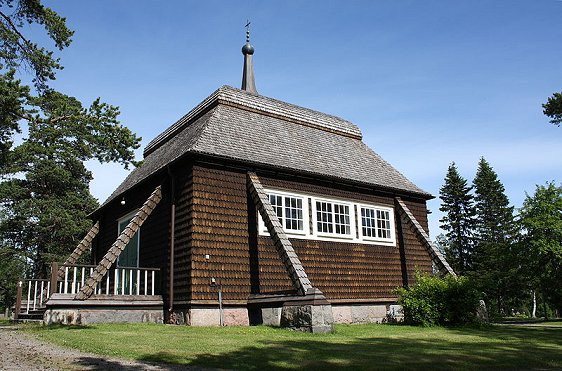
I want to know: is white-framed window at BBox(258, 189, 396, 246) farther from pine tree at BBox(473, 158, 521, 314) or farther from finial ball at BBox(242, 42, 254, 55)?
pine tree at BBox(473, 158, 521, 314)

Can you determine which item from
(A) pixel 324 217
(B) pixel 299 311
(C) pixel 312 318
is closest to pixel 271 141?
(A) pixel 324 217

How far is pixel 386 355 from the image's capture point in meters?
A: 8.13

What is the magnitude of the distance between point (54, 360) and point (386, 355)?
535 cm

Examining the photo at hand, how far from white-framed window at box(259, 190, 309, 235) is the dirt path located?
8381 millimetres

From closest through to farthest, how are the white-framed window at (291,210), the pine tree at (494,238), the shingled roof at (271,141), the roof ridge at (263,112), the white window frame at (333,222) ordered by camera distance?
the shingled roof at (271,141) → the white-framed window at (291,210) → the white window frame at (333,222) → the roof ridge at (263,112) → the pine tree at (494,238)

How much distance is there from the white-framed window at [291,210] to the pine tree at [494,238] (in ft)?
108

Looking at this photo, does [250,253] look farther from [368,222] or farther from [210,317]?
[368,222]

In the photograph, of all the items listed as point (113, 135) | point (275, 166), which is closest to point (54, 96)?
point (113, 135)

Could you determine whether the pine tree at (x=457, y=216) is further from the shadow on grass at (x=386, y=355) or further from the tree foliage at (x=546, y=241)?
the shadow on grass at (x=386, y=355)

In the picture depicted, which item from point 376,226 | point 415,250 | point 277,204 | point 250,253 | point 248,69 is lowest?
point 250,253

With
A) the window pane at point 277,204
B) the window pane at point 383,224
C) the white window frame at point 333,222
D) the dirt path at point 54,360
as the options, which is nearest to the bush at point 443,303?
the white window frame at point 333,222

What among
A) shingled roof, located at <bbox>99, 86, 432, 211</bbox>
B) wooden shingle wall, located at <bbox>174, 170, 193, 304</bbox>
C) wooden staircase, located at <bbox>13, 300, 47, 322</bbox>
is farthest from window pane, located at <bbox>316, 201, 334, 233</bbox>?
wooden staircase, located at <bbox>13, 300, 47, 322</bbox>

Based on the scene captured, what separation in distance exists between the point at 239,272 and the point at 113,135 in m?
5.48

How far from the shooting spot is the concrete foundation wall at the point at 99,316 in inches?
486
